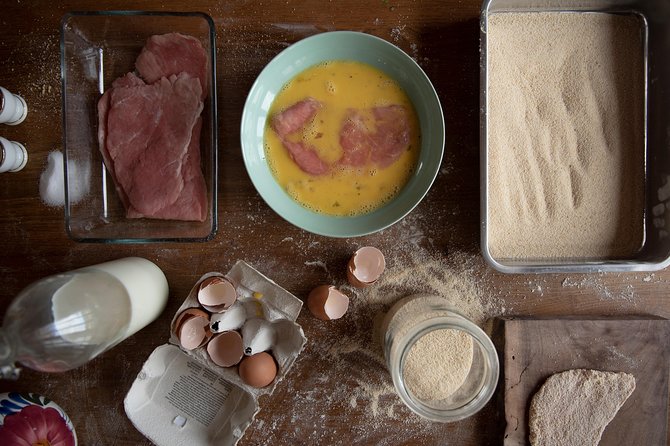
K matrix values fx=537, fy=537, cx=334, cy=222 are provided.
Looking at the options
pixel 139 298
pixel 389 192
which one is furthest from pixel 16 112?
pixel 389 192

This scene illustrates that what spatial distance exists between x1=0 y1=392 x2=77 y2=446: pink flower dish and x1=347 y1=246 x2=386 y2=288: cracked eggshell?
712 mm

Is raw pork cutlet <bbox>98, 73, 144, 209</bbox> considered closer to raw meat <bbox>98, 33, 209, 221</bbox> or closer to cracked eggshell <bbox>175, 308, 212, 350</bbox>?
raw meat <bbox>98, 33, 209, 221</bbox>

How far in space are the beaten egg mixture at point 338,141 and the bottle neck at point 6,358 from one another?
2.00ft

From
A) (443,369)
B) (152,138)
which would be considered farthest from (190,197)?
(443,369)

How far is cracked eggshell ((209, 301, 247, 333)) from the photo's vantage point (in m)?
1.16

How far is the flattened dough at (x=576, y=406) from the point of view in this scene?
1.24 m

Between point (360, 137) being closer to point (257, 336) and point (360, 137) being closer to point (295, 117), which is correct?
point (295, 117)

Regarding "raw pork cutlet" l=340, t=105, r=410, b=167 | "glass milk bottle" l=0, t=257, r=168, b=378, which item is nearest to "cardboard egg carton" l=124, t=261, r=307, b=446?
"glass milk bottle" l=0, t=257, r=168, b=378

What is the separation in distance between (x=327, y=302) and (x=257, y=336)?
17cm

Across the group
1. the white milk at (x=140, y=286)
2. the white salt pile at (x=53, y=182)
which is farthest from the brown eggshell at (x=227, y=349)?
the white salt pile at (x=53, y=182)

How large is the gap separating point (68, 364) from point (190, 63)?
0.67 meters

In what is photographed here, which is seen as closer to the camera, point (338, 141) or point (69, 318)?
point (69, 318)

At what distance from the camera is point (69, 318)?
98cm

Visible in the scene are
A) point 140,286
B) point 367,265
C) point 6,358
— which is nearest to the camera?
point 6,358
